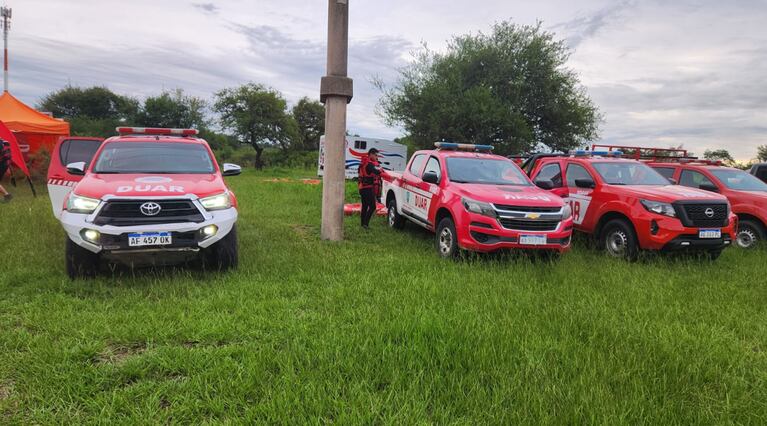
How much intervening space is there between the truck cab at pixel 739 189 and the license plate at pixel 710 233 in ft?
7.38

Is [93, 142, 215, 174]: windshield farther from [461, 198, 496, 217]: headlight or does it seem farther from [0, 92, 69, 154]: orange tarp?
[0, 92, 69, 154]: orange tarp

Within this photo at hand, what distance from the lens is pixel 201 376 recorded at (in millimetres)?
2859

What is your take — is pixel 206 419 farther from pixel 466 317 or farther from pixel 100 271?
pixel 100 271

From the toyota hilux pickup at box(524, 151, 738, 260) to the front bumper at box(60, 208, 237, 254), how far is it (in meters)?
5.99

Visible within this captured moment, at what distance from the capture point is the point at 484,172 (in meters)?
7.30

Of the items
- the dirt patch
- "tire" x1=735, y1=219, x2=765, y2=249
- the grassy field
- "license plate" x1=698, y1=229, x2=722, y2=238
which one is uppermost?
"license plate" x1=698, y1=229, x2=722, y2=238

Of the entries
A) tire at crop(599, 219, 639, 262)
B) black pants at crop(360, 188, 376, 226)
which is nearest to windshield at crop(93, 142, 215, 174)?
black pants at crop(360, 188, 376, 226)

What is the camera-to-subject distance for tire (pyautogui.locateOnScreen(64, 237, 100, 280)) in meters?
4.73

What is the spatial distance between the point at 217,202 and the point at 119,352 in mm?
2123

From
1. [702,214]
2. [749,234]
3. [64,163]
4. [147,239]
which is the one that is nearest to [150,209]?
[147,239]

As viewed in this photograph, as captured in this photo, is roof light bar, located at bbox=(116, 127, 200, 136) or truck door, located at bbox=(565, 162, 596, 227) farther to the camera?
truck door, located at bbox=(565, 162, 596, 227)

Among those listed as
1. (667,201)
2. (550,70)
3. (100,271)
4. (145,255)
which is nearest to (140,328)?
(145,255)

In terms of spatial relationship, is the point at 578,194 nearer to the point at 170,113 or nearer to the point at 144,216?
the point at 144,216

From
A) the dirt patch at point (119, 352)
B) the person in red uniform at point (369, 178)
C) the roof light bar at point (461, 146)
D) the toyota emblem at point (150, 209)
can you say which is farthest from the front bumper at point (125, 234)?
the roof light bar at point (461, 146)
